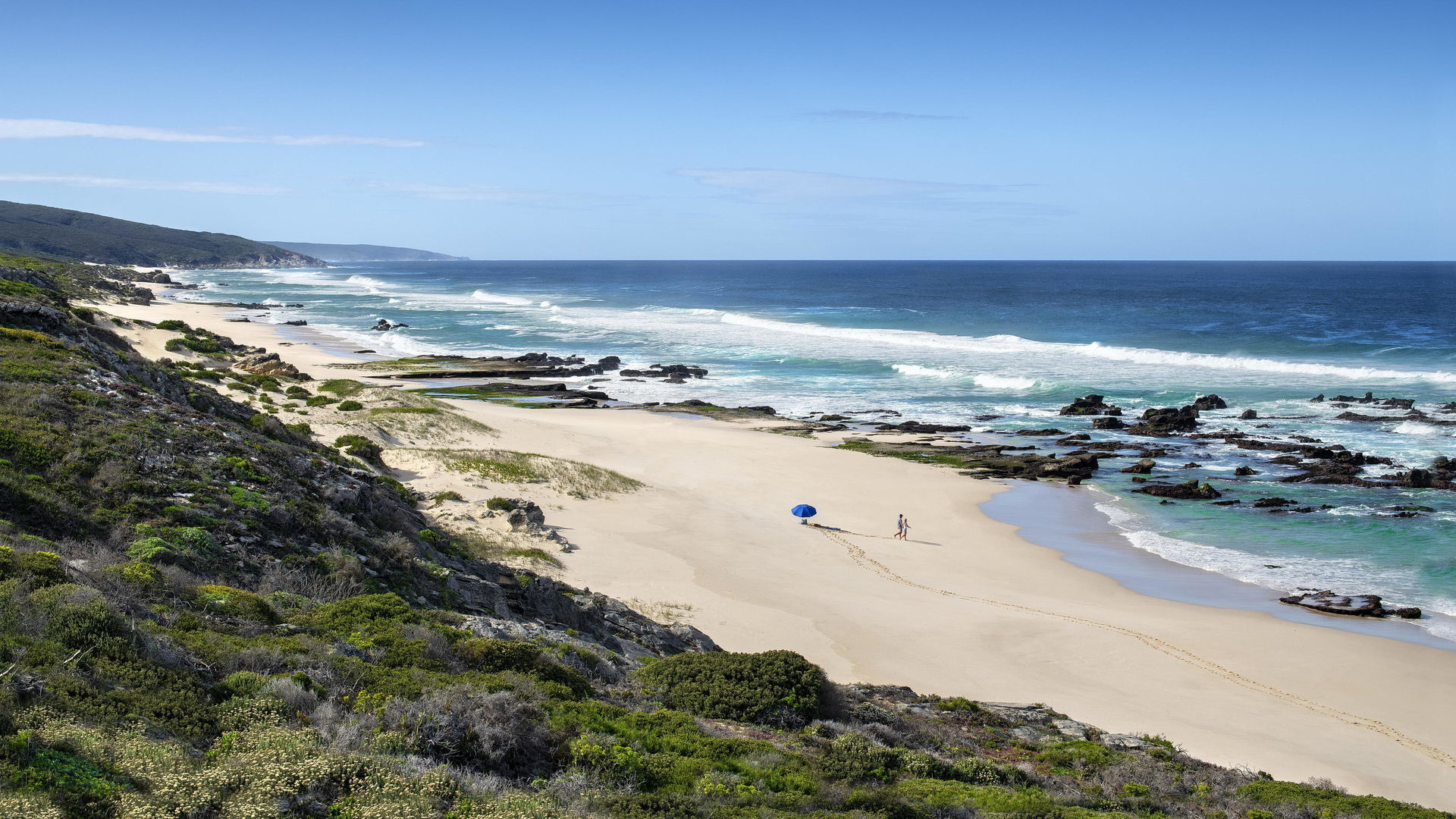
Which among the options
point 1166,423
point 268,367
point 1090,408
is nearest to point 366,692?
point 268,367

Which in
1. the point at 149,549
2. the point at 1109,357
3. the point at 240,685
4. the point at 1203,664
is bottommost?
the point at 1203,664

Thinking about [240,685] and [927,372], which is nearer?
[240,685]

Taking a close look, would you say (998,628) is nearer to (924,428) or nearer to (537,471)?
(537,471)

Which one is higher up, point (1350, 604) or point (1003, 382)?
point (1003, 382)

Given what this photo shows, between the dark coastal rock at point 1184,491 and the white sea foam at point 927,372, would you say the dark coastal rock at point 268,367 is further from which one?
the white sea foam at point 927,372

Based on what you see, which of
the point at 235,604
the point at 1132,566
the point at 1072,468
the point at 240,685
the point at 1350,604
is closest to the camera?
the point at 240,685

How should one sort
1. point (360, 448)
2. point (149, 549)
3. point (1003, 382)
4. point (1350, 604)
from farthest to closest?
point (1003, 382)
point (360, 448)
point (1350, 604)
point (149, 549)
